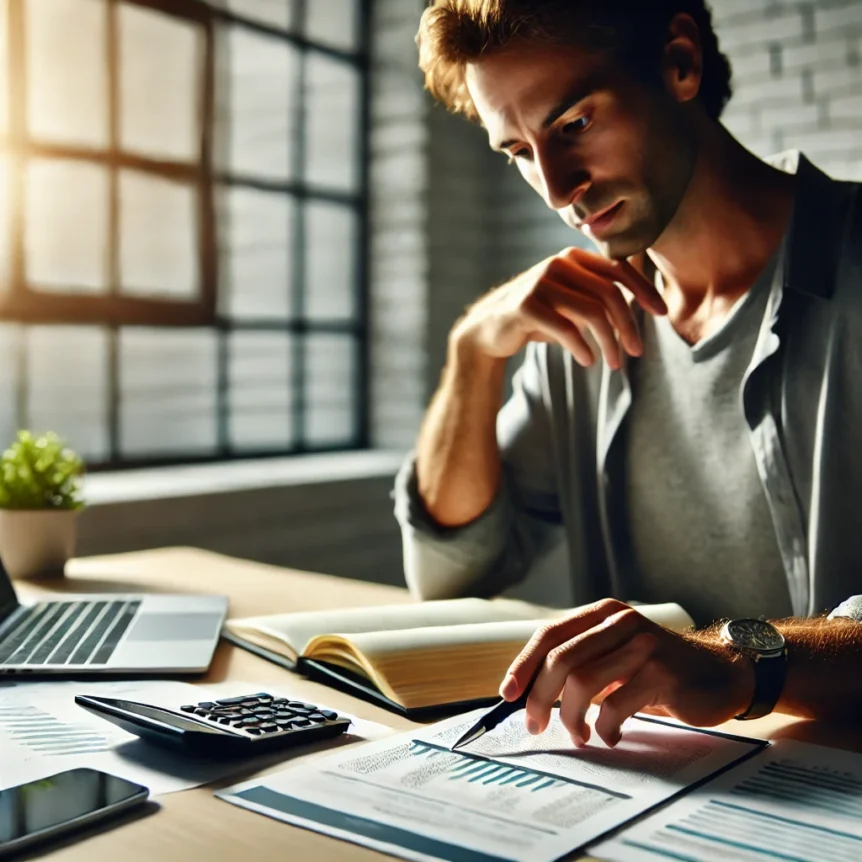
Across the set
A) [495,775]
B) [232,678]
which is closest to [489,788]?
[495,775]

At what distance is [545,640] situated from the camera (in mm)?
821

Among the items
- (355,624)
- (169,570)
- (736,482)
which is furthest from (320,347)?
(355,624)

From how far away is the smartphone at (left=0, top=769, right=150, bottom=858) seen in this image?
614 millimetres

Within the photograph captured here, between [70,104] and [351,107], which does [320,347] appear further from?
[70,104]

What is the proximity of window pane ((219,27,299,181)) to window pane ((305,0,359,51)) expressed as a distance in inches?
5.8

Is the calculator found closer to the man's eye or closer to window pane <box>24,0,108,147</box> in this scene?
the man's eye

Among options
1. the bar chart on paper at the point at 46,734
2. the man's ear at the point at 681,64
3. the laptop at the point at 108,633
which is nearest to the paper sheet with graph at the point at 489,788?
the bar chart on paper at the point at 46,734

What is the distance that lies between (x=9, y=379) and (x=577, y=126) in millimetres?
1877

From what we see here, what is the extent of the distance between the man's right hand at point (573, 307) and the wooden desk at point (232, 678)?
0.41m

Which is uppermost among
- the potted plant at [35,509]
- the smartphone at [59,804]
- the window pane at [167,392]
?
the window pane at [167,392]

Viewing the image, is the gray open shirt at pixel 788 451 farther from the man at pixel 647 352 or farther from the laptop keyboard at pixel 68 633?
the laptop keyboard at pixel 68 633

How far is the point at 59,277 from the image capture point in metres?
2.82

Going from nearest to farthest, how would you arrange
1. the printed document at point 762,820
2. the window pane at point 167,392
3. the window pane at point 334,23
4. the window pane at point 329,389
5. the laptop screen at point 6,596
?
the printed document at point 762,820 < the laptop screen at point 6,596 < the window pane at point 167,392 < the window pane at point 334,23 < the window pane at point 329,389

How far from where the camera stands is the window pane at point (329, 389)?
11.8 feet
